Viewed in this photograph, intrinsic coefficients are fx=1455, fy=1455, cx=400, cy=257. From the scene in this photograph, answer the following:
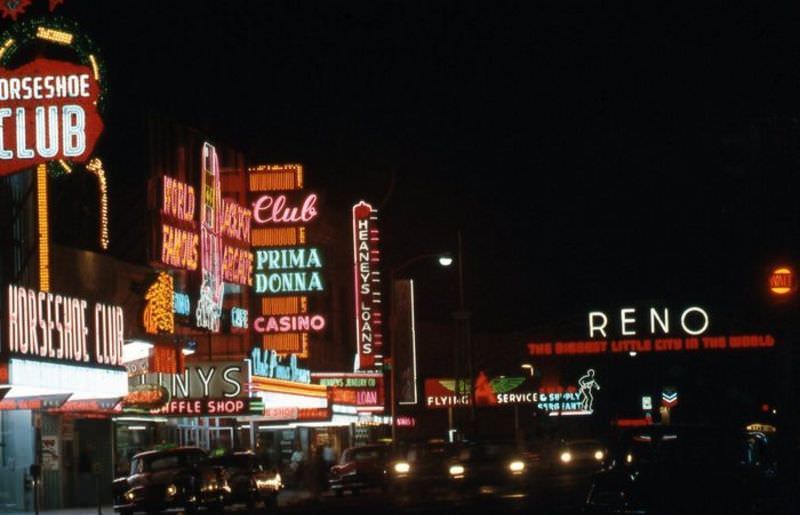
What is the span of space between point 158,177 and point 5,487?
1006cm

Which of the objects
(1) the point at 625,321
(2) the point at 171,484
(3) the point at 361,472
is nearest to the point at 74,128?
(2) the point at 171,484

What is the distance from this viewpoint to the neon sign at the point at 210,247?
1788 inches

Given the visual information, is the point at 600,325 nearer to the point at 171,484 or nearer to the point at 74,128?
the point at 171,484

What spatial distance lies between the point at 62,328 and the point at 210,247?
13336mm

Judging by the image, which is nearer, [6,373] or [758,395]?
[6,373]

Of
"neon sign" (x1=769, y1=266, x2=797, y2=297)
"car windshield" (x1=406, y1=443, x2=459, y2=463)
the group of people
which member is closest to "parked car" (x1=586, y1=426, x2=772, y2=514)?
"neon sign" (x1=769, y1=266, x2=797, y2=297)

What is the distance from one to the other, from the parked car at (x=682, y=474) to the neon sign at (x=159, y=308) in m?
25.2

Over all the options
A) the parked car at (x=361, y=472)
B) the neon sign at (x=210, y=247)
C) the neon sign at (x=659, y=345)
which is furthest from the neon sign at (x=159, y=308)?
the neon sign at (x=659, y=345)

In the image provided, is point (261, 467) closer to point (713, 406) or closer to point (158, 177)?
point (158, 177)

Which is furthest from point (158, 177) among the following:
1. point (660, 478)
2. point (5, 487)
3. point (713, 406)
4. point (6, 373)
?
point (713, 406)

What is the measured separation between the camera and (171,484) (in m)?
32.1

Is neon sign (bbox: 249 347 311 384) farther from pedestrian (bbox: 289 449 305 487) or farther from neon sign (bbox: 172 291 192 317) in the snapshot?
pedestrian (bbox: 289 449 305 487)

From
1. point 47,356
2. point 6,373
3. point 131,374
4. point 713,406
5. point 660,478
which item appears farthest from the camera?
point 713,406

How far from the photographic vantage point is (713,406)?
10488cm
